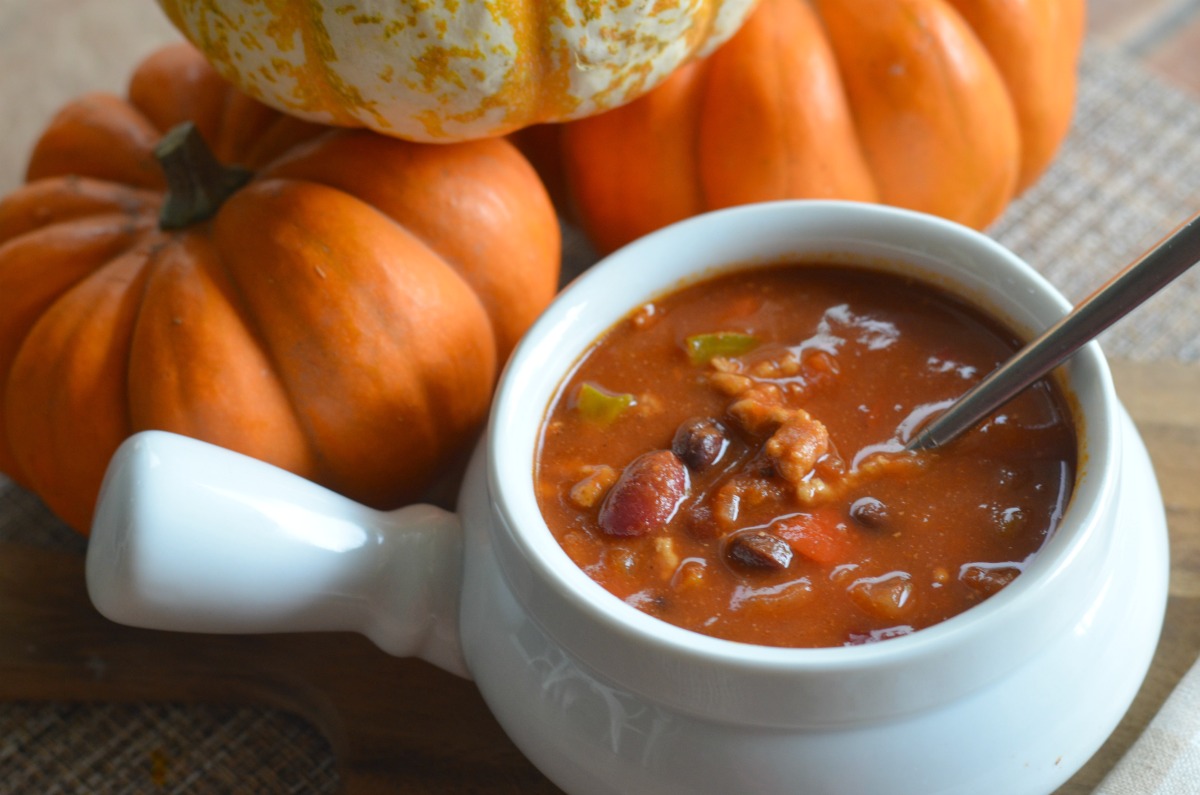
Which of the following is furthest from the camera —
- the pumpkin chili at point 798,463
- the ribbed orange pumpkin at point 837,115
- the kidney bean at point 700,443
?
the ribbed orange pumpkin at point 837,115

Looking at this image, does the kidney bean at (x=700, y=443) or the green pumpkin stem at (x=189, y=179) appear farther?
the green pumpkin stem at (x=189, y=179)

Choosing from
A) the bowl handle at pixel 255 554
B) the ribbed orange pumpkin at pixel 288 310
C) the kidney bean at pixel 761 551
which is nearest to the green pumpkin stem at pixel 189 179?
the ribbed orange pumpkin at pixel 288 310

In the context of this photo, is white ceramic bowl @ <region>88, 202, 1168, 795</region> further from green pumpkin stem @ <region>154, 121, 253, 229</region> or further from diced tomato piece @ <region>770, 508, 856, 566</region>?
green pumpkin stem @ <region>154, 121, 253, 229</region>

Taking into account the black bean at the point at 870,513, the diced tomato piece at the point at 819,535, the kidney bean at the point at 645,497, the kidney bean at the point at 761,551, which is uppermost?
the kidney bean at the point at 645,497

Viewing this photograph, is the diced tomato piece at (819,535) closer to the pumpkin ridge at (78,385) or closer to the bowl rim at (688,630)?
the bowl rim at (688,630)

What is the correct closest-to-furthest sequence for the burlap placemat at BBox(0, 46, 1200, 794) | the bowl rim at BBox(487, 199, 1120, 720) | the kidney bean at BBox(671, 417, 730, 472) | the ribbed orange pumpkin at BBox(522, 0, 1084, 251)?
the bowl rim at BBox(487, 199, 1120, 720) < the kidney bean at BBox(671, 417, 730, 472) < the burlap placemat at BBox(0, 46, 1200, 794) < the ribbed orange pumpkin at BBox(522, 0, 1084, 251)

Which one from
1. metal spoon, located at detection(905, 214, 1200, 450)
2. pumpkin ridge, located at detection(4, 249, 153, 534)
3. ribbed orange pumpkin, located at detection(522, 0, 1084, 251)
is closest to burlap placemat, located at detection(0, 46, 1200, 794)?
pumpkin ridge, located at detection(4, 249, 153, 534)

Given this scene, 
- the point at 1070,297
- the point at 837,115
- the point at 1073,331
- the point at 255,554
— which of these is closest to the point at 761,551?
the point at 1073,331

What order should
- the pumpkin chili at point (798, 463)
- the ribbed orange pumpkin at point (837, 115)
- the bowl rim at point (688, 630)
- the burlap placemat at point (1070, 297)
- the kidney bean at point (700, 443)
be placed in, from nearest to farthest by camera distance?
the bowl rim at point (688, 630)
the pumpkin chili at point (798, 463)
the kidney bean at point (700, 443)
the burlap placemat at point (1070, 297)
the ribbed orange pumpkin at point (837, 115)
